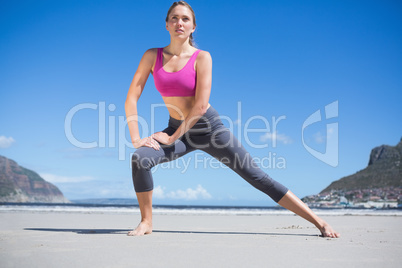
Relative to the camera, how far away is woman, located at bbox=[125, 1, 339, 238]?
3.95m

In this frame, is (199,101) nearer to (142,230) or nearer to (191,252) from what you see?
(142,230)

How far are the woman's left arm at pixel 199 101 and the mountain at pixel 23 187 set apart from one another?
401ft

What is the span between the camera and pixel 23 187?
457 ft

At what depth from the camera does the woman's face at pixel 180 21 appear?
4059 millimetres

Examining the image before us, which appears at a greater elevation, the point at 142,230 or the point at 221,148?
the point at 221,148

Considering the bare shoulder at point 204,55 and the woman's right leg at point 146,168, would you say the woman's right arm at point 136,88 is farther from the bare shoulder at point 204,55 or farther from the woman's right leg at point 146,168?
the bare shoulder at point 204,55

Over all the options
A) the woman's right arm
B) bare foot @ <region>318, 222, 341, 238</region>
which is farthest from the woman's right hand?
bare foot @ <region>318, 222, 341, 238</region>

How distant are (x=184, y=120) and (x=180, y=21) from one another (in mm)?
1124

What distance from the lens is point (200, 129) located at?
4078 millimetres

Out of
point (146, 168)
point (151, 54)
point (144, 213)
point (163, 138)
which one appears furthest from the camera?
point (151, 54)

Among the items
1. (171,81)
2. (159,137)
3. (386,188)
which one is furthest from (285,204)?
(386,188)

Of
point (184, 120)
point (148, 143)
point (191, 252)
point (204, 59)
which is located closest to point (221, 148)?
point (184, 120)

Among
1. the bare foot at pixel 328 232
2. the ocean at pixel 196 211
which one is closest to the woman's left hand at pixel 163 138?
the bare foot at pixel 328 232

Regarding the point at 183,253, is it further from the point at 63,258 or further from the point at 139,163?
the point at 139,163
